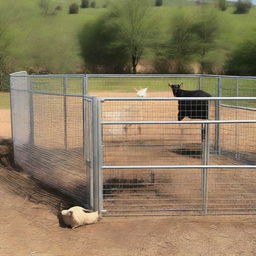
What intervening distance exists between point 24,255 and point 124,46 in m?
39.4

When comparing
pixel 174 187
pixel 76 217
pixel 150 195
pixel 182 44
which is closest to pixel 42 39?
pixel 182 44

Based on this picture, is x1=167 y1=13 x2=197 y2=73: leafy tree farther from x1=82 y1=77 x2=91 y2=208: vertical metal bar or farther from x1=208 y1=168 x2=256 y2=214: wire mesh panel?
x1=82 y1=77 x2=91 y2=208: vertical metal bar

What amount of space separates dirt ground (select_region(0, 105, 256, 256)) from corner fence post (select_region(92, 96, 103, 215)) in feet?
0.93

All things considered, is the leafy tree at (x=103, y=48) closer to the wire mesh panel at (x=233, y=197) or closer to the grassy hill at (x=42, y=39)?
the grassy hill at (x=42, y=39)

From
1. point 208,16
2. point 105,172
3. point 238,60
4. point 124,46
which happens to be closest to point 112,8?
point 124,46

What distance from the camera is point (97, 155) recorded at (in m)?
5.96

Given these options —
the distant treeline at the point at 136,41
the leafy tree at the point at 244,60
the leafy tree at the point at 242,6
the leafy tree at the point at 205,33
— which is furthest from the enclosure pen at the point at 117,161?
the leafy tree at the point at 242,6

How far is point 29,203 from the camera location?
666 centimetres

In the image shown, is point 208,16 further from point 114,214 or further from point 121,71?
point 114,214

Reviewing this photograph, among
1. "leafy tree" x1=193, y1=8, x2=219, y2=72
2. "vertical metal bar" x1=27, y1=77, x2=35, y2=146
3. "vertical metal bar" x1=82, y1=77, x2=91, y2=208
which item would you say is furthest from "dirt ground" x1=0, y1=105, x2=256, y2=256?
"leafy tree" x1=193, y1=8, x2=219, y2=72

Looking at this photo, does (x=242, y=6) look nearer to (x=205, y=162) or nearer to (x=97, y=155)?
(x=205, y=162)

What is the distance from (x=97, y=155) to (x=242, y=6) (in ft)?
285

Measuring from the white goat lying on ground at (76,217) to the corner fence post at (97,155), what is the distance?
0.27 m

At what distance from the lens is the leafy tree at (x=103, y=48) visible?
143 ft
